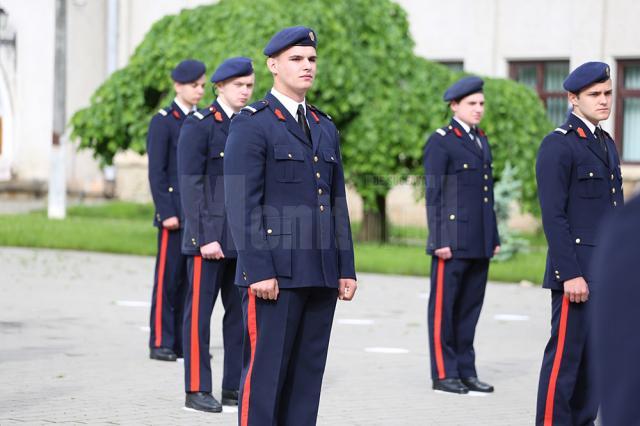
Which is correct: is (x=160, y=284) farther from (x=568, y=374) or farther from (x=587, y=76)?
(x=587, y=76)

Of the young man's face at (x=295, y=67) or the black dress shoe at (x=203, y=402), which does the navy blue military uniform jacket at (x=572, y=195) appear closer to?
the young man's face at (x=295, y=67)

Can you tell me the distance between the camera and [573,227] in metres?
5.85

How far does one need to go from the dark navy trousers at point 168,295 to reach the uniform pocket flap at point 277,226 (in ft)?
12.1

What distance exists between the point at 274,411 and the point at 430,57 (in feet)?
71.0

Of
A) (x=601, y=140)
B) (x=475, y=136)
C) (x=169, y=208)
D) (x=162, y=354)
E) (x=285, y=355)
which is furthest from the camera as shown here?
(x=162, y=354)

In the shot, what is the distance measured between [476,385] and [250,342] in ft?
10.1

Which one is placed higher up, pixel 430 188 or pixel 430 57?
pixel 430 57

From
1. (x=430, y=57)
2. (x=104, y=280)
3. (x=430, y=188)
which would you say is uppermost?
(x=430, y=57)

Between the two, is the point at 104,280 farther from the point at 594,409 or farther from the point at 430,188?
the point at 594,409

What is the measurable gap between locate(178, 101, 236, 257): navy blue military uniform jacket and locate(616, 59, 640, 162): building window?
1832cm

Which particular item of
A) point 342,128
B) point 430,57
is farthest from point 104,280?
point 430,57

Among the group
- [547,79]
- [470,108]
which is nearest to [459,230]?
[470,108]

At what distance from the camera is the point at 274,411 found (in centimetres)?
489

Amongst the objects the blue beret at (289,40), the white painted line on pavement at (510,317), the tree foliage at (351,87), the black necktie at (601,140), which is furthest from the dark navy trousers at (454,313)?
the tree foliage at (351,87)
